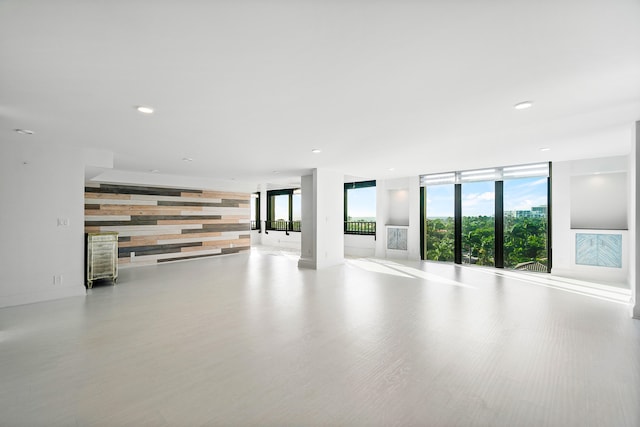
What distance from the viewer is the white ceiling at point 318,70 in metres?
1.62

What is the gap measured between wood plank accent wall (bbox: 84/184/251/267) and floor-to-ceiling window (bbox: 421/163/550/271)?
6391 mm

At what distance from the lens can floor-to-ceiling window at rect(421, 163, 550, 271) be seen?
682 cm

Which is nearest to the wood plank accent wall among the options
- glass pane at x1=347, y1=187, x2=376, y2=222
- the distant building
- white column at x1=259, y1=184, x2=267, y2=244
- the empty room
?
the empty room

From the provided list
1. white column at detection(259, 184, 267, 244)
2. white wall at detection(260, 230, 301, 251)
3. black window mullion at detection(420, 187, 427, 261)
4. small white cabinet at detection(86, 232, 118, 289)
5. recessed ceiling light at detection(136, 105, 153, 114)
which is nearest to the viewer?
recessed ceiling light at detection(136, 105, 153, 114)

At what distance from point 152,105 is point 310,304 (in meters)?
3.26

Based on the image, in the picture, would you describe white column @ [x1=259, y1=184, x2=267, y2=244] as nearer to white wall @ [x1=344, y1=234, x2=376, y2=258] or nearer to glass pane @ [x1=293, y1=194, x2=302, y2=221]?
glass pane @ [x1=293, y1=194, x2=302, y2=221]

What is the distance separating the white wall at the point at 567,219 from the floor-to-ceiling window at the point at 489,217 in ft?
0.70

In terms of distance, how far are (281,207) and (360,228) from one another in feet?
14.5

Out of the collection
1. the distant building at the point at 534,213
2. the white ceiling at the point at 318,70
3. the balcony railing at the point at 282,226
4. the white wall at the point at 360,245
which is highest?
the white ceiling at the point at 318,70

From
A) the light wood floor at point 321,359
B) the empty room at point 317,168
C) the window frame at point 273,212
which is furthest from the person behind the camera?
the window frame at point 273,212

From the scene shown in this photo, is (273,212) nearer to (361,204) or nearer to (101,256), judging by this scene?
(361,204)

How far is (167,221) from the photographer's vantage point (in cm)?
837

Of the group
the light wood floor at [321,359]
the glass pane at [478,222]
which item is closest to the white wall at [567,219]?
the glass pane at [478,222]

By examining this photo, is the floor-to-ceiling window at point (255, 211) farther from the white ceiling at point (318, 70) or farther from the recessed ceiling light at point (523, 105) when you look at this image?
the recessed ceiling light at point (523, 105)
